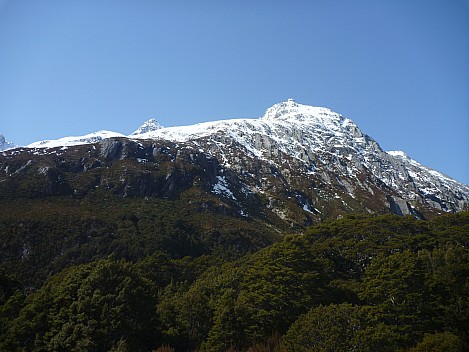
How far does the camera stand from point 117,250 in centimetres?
11444

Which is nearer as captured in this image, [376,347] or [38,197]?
[376,347]

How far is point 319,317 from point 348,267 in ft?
92.5

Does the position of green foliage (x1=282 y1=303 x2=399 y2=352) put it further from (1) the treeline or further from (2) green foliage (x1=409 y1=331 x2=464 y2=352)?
(2) green foliage (x1=409 y1=331 x2=464 y2=352)

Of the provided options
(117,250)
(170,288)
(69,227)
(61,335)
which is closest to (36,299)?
(61,335)

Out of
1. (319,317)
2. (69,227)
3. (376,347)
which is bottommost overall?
(376,347)

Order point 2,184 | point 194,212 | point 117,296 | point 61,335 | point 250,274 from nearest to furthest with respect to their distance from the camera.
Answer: point 61,335 < point 117,296 < point 250,274 < point 2,184 < point 194,212

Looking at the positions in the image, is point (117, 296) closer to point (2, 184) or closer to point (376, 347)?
point (376, 347)

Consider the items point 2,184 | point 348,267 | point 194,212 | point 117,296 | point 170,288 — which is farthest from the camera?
point 194,212

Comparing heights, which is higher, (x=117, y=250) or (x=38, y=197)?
(x=38, y=197)

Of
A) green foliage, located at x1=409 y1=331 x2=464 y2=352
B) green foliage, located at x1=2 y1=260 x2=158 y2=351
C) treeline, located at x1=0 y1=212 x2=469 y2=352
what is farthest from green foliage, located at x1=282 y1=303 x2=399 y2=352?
green foliage, located at x1=2 y1=260 x2=158 y2=351

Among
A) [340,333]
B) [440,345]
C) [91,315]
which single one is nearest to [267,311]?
[340,333]

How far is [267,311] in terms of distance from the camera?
39.8 m

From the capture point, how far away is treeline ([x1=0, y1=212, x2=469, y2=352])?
1211 inches

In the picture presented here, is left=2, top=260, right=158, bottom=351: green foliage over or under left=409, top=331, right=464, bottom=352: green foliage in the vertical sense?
over
